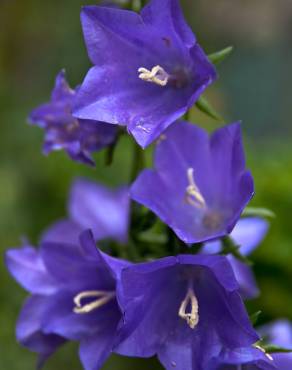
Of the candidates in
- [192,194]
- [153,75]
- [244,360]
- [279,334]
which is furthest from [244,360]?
[279,334]

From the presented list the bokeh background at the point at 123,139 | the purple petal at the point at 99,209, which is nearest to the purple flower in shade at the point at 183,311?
the purple petal at the point at 99,209

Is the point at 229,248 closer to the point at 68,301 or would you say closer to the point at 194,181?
the point at 194,181

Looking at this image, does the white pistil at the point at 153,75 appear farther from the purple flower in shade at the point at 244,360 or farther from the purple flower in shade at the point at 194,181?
the purple flower in shade at the point at 244,360

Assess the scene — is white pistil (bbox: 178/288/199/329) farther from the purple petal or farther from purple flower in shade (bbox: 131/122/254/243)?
the purple petal

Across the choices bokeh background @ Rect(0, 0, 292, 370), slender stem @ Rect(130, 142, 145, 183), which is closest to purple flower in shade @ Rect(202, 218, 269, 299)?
slender stem @ Rect(130, 142, 145, 183)


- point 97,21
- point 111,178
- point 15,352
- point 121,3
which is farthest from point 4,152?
point 97,21

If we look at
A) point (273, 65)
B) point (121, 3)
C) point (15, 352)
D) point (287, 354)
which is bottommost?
point (273, 65)

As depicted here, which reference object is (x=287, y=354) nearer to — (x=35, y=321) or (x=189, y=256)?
(x=189, y=256)
